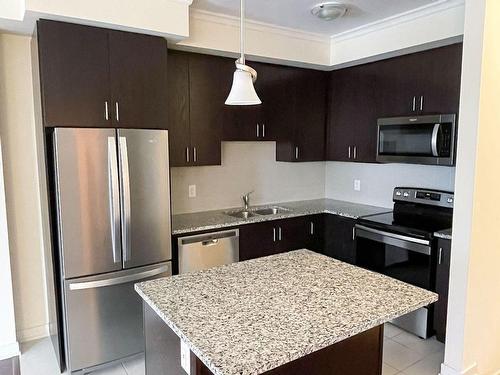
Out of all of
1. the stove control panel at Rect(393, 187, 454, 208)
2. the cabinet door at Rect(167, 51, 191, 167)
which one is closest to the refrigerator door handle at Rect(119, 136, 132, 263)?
the cabinet door at Rect(167, 51, 191, 167)

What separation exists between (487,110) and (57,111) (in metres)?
2.63

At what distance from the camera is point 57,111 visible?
2.38 metres

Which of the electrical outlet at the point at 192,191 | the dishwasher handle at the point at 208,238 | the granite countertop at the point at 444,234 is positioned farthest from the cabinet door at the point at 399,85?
the electrical outlet at the point at 192,191

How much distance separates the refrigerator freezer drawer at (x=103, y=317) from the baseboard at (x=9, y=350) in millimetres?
625

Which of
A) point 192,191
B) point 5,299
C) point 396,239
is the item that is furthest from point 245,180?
point 5,299

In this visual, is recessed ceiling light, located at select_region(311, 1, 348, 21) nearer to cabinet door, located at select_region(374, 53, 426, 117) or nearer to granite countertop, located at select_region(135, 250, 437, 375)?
cabinet door, located at select_region(374, 53, 426, 117)

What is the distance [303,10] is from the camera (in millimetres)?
2936

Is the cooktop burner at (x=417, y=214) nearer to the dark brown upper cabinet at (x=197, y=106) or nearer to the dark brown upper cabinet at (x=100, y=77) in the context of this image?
the dark brown upper cabinet at (x=197, y=106)

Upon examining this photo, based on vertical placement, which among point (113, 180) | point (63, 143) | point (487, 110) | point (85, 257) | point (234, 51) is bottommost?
point (85, 257)

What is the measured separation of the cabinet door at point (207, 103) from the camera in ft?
10.5

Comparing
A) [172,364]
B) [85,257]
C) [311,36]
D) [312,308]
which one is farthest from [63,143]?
[311,36]

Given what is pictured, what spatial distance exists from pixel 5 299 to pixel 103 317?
84 cm

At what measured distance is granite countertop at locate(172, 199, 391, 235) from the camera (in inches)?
122

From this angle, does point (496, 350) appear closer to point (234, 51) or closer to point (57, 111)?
point (234, 51)
